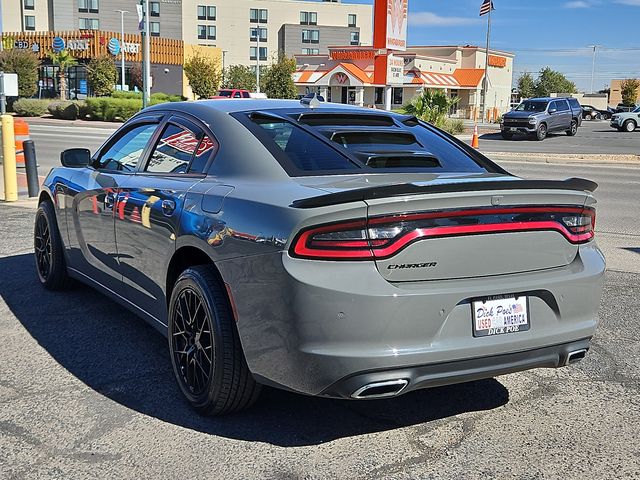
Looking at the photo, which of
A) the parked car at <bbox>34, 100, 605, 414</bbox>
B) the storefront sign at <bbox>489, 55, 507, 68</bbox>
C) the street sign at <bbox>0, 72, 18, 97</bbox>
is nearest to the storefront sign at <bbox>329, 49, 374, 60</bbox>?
the storefront sign at <bbox>489, 55, 507, 68</bbox>

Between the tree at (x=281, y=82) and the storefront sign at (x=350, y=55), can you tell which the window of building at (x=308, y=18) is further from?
the tree at (x=281, y=82)

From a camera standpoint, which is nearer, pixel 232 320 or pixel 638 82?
pixel 232 320

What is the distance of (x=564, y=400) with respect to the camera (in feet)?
13.5

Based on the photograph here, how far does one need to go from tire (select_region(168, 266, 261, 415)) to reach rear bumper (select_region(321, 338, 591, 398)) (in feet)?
1.85

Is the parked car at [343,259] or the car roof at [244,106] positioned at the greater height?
the car roof at [244,106]

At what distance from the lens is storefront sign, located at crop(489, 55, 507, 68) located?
7992cm

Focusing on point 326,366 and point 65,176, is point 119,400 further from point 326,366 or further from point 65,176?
point 65,176

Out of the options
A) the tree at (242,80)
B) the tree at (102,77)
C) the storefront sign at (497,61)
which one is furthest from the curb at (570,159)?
the storefront sign at (497,61)

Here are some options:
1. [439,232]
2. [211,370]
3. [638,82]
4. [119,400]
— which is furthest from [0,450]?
[638,82]

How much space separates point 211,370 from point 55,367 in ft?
4.77

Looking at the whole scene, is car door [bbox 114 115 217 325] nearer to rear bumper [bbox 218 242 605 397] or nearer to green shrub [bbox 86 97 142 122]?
rear bumper [bbox 218 242 605 397]

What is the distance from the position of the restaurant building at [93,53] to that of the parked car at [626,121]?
40.2 metres

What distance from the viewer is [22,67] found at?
54156 millimetres

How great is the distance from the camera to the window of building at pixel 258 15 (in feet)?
326
